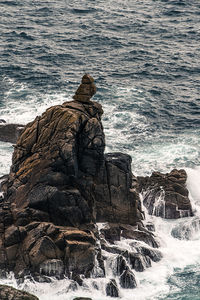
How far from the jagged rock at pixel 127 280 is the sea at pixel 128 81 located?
47cm

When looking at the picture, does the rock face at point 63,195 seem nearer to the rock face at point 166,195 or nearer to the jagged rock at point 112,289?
the jagged rock at point 112,289

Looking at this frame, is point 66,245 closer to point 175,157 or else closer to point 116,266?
point 116,266

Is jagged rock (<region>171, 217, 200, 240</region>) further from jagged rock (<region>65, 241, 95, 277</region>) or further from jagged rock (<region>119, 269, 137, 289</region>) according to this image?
jagged rock (<region>65, 241, 95, 277</region>)

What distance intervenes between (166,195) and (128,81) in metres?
35.1

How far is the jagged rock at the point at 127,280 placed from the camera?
47.9 m

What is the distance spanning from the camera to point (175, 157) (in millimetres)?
70062

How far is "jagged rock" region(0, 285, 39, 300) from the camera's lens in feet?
144

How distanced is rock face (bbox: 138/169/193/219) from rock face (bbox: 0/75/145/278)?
77.1 inches

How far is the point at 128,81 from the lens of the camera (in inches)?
3563

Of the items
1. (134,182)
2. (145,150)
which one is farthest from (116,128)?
(134,182)

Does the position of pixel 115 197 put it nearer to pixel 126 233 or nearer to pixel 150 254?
pixel 126 233

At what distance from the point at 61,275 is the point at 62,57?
190 feet

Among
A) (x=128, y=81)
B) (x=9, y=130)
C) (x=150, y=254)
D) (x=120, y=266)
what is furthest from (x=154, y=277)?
(x=128, y=81)

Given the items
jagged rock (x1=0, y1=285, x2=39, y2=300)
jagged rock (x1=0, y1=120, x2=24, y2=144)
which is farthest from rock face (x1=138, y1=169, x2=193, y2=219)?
jagged rock (x1=0, y1=120, x2=24, y2=144)
